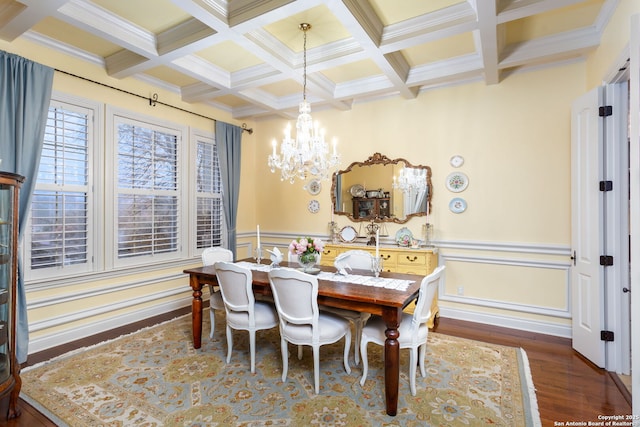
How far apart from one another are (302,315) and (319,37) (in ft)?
8.32

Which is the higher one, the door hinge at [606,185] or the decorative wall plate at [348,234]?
the door hinge at [606,185]

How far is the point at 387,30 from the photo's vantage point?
2906 mm

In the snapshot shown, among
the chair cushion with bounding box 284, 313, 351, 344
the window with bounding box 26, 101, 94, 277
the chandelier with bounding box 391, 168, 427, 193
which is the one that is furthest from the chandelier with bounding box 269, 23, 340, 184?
the window with bounding box 26, 101, 94, 277

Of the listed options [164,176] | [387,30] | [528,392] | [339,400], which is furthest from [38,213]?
[528,392]

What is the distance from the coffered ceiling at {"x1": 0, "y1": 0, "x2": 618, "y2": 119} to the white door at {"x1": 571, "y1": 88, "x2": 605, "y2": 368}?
0.74 metres

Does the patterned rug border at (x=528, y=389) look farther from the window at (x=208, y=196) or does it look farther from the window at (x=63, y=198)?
the window at (x=63, y=198)

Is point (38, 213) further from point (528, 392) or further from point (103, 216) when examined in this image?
point (528, 392)

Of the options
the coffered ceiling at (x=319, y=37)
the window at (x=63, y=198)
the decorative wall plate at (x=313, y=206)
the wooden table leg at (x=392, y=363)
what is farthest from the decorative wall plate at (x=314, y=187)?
the wooden table leg at (x=392, y=363)

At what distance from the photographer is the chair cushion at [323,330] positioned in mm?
2424

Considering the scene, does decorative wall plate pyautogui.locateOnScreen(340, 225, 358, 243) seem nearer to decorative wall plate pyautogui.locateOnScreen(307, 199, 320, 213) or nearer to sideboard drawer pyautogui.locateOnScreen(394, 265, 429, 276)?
decorative wall plate pyautogui.locateOnScreen(307, 199, 320, 213)

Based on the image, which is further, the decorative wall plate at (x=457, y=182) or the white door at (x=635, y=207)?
the decorative wall plate at (x=457, y=182)

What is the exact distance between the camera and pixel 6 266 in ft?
6.92

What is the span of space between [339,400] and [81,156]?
11.3 feet

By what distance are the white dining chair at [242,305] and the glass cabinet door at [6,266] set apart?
1.31 m
